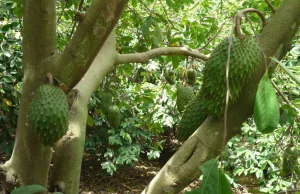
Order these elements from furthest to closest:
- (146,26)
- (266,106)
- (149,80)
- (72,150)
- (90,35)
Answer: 1. (149,80)
2. (146,26)
3. (72,150)
4. (90,35)
5. (266,106)

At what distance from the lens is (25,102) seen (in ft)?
4.47

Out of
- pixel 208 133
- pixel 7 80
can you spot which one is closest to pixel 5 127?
pixel 7 80

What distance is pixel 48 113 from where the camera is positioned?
4.26 feet

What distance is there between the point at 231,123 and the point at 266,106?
0.33 metres

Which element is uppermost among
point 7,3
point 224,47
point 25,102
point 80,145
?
point 7,3

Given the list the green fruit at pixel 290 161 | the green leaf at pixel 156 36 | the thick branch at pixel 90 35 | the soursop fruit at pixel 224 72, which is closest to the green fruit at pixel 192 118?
the soursop fruit at pixel 224 72

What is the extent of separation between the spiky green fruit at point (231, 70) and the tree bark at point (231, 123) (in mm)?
28

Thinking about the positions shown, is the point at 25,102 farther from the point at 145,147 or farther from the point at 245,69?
the point at 145,147

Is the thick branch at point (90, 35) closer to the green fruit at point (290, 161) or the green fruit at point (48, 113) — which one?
the green fruit at point (48, 113)

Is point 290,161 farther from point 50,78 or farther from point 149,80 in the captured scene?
point 149,80

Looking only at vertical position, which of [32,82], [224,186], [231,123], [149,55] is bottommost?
[224,186]

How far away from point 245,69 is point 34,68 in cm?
78

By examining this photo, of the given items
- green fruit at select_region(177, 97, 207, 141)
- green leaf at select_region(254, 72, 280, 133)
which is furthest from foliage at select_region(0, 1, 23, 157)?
green leaf at select_region(254, 72, 280, 133)

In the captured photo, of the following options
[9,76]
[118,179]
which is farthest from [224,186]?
[118,179]
